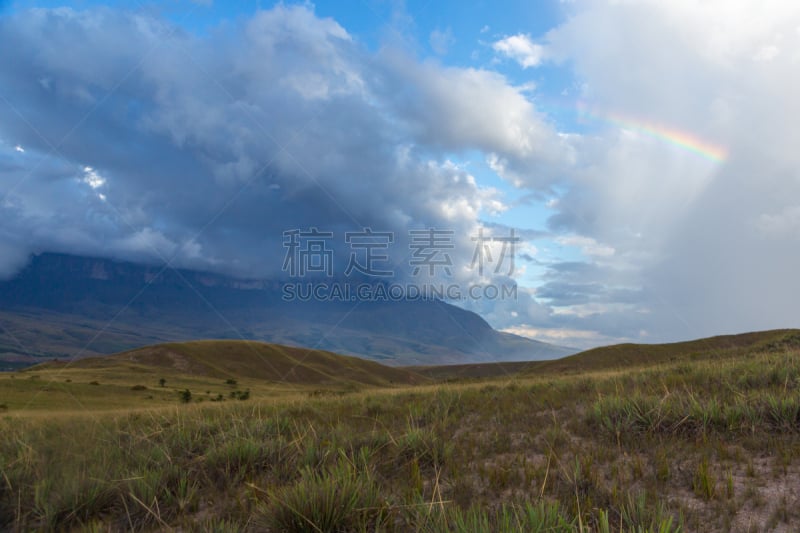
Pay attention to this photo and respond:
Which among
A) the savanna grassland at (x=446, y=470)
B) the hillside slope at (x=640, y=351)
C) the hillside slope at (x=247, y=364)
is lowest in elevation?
the hillside slope at (x=247, y=364)

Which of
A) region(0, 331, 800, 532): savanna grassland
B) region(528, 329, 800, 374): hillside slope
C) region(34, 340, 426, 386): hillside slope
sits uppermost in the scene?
region(0, 331, 800, 532): savanna grassland

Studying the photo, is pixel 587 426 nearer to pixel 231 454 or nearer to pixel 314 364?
pixel 231 454

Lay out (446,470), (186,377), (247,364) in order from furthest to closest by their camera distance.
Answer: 1. (247,364)
2. (186,377)
3. (446,470)

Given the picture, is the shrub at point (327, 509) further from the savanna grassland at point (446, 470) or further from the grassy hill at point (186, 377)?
the grassy hill at point (186, 377)

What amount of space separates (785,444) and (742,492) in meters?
1.73

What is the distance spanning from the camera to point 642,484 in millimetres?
4520

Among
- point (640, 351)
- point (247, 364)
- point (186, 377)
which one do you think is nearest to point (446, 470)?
point (186, 377)

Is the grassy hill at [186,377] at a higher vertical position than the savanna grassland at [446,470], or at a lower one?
lower

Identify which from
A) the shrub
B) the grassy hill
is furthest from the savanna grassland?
the grassy hill

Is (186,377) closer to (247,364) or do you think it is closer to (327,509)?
(247,364)

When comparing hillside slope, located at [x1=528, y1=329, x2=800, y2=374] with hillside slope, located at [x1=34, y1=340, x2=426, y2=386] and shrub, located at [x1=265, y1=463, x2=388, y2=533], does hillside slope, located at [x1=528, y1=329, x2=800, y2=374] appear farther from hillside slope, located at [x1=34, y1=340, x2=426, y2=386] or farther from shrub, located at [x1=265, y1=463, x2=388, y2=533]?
shrub, located at [x1=265, y1=463, x2=388, y2=533]

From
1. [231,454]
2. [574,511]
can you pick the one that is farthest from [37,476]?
[574,511]

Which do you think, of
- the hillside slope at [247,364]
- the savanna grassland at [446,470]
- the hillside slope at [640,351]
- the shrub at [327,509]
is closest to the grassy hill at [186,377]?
the hillside slope at [247,364]

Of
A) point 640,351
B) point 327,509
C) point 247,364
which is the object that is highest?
point 327,509
